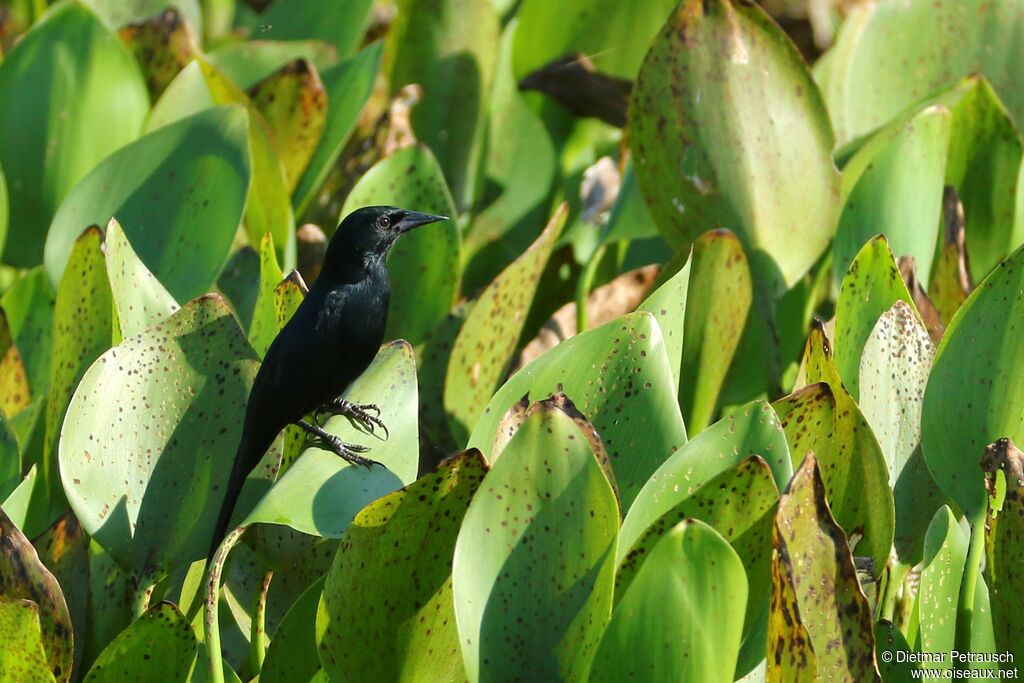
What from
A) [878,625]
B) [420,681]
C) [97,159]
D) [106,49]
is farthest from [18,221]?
[878,625]

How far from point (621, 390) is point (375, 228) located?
742 mm

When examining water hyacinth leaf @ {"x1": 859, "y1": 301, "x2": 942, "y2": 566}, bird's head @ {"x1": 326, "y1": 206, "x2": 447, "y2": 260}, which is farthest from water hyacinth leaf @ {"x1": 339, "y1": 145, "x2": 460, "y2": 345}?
water hyacinth leaf @ {"x1": 859, "y1": 301, "x2": 942, "y2": 566}

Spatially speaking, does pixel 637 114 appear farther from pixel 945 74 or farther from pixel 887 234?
pixel 945 74

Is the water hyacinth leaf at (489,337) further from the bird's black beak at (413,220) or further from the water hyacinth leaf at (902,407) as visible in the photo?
the water hyacinth leaf at (902,407)

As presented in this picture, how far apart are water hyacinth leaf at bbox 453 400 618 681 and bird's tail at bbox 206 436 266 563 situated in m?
0.48

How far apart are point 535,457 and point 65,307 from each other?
3.21ft

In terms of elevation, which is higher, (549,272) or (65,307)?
(65,307)

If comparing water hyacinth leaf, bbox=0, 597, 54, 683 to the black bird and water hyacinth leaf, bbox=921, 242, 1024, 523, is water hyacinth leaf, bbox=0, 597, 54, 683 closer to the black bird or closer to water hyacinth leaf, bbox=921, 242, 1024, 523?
the black bird

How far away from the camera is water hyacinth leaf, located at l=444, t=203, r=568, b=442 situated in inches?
86.2

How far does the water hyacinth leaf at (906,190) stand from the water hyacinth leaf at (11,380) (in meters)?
1.41

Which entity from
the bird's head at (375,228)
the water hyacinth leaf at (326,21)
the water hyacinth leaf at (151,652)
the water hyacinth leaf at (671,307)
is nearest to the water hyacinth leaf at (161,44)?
the water hyacinth leaf at (326,21)

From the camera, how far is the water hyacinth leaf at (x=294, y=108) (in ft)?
9.22

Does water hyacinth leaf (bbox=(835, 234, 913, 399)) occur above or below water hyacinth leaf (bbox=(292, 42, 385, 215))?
below

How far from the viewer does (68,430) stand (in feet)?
5.62
